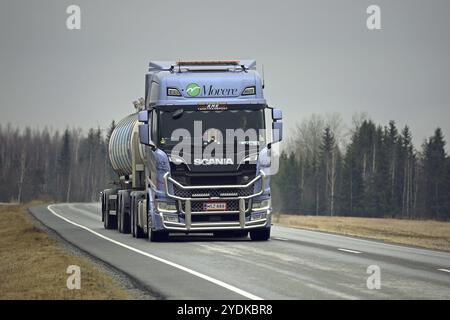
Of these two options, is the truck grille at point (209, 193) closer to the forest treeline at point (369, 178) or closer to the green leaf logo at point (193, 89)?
the green leaf logo at point (193, 89)

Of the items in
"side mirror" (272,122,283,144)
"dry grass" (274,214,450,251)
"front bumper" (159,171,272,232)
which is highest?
"side mirror" (272,122,283,144)

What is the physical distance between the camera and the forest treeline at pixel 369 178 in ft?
371

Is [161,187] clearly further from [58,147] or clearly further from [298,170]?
[58,147]

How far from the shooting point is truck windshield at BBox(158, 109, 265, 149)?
24.1 metres

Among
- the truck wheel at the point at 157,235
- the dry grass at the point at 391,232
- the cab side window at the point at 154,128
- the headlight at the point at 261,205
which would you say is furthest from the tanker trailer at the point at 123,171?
the dry grass at the point at 391,232

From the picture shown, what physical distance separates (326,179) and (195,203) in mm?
105358

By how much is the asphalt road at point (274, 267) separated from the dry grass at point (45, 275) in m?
0.64

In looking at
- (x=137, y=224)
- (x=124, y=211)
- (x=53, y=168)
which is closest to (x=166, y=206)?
(x=137, y=224)

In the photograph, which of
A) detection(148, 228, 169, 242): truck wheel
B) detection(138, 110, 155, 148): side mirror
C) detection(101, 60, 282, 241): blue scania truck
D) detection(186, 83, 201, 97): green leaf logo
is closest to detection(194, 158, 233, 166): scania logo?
detection(101, 60, 282, 241): blue scania truck

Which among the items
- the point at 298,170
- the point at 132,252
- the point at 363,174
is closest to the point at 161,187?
the point at 132,252

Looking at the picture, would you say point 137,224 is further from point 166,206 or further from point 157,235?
point 166,206

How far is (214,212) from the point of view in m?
23.8

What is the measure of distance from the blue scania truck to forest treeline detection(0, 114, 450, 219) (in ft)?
291

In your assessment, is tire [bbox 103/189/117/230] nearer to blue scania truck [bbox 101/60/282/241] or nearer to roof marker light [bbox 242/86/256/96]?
blue scania truck [bbox 101/60/282/241]
